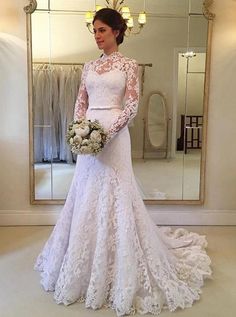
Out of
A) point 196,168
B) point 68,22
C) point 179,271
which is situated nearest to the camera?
point 179,271

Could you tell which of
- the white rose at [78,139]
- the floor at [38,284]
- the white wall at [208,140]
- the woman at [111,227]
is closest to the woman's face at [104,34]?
the woman at [111,227]

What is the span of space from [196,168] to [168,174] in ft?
0.87

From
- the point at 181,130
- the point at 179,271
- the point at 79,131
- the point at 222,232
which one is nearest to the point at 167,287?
the point at 179,271

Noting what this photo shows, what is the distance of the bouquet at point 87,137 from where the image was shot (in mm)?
2100

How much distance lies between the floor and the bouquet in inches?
35.9

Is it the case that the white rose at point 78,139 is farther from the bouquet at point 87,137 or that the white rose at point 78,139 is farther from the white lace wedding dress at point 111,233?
the white lace wedding dress at point 111,233

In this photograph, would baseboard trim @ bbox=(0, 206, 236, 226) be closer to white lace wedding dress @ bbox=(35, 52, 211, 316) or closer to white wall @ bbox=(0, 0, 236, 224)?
white wall @ bbox=(0, 0, 236, 224)

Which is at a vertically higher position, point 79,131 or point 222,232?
point 79,131

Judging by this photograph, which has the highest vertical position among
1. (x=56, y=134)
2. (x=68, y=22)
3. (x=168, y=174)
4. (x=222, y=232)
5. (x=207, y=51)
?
(x=68, y=22)

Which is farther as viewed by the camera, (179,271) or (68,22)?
(68,22)

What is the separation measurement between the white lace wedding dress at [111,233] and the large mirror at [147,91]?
3.51ft

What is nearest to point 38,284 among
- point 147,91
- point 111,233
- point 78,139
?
point 111,233

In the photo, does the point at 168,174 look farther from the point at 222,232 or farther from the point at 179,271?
the point at 179,271

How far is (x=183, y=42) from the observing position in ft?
11.0
